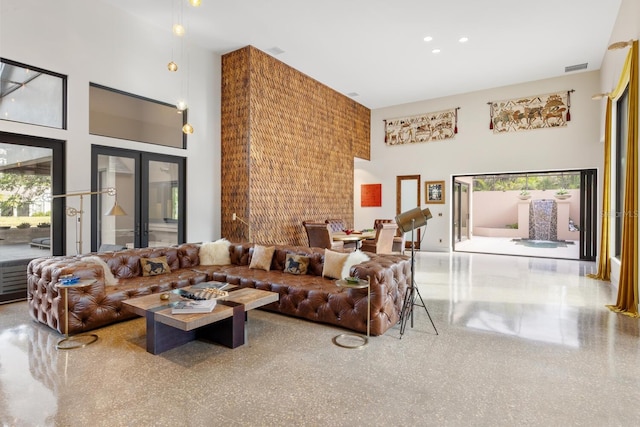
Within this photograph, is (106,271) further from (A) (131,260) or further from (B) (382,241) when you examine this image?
(B) (382,241)

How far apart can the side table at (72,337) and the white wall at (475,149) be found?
8.99m

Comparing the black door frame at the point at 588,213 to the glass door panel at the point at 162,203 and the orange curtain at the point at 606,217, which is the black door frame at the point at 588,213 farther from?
Result: the glass door panel at the point at 162,203

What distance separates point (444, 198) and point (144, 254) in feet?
26.8

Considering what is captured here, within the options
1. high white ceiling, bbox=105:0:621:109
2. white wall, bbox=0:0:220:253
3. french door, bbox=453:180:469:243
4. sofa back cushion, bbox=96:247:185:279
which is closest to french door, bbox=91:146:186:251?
white wall, bbox=0:0:220:253

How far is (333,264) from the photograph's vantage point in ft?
14.6

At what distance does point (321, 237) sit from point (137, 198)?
3.55m

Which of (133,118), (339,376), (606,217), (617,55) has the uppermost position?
(617,55)

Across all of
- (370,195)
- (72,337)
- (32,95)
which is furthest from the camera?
(370,195)

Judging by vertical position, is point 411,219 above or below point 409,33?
below

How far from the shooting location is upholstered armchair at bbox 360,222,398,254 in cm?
735

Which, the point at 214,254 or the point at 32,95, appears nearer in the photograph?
the point at 32,95

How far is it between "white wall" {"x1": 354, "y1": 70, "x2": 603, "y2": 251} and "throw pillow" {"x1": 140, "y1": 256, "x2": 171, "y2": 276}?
305 inches

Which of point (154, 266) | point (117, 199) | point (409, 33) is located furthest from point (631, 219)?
point (117, 199)

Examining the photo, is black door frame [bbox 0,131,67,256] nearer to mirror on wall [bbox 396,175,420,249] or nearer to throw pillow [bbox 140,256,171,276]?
throw pillow [bbox 140,256,171,276]
